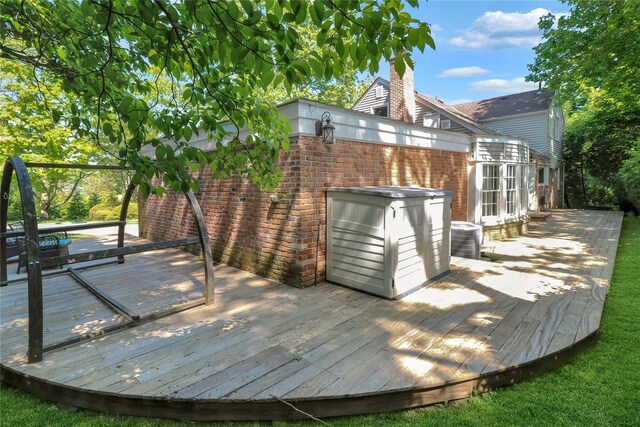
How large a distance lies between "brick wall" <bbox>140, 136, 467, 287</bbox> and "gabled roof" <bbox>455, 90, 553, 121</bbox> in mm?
Result: 12220

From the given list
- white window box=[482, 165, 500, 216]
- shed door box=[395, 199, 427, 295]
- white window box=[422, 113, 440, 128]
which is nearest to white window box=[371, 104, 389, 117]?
white window box=[422, 113, 440, 128]

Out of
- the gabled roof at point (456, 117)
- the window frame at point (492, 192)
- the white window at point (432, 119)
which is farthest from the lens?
the white window at point (432, 119)

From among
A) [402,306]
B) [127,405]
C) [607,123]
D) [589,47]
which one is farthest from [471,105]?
[127,405]

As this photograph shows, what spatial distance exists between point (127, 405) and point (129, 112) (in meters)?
2.18

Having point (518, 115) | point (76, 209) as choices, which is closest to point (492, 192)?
point (518, 115)

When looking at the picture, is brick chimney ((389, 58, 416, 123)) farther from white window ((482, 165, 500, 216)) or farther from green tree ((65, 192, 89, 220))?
green tree ((65, 192, 89, 220))

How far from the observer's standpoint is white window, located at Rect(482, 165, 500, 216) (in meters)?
9.05

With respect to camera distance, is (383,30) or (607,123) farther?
(607,123)

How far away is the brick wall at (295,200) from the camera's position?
16.6 ft

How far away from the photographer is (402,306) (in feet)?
14.1

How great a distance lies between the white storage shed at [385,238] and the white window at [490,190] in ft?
13.8

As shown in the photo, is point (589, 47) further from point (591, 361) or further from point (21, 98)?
point (21, 98)

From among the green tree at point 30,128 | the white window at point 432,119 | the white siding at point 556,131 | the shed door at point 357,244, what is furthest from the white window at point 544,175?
the green tree at point 30,128

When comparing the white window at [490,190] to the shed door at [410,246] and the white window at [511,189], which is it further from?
the shed door at [410,246]
